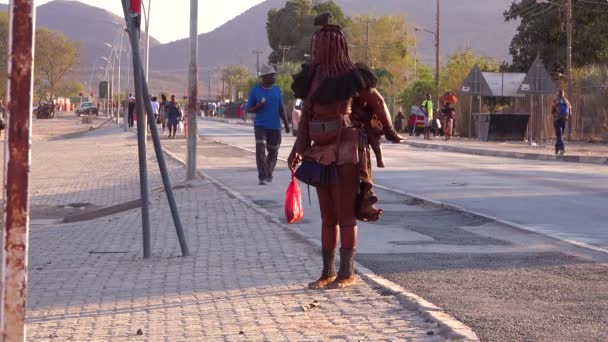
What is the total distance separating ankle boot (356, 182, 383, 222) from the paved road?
3.46 m

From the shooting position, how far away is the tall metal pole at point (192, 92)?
1800cm

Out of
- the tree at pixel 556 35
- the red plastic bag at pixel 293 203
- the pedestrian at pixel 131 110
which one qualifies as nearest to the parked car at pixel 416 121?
the tree at pixel 556 35

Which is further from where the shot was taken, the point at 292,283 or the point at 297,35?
the point at 297,35

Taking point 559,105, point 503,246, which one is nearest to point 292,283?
point 503,246

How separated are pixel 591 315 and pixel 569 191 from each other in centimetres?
1022

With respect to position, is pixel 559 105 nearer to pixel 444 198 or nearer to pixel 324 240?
pixel 444 198

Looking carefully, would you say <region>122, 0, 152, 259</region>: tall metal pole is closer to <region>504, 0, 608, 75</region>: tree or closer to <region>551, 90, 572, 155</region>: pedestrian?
<region>551, 90, 572, 155</region>: pedestrian

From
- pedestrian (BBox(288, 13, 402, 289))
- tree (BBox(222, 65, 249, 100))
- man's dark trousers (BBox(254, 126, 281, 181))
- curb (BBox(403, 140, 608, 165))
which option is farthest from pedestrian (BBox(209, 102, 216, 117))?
pedestrian (BBox(288, 13, 402, 289))

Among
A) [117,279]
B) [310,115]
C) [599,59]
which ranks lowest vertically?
[117,279]

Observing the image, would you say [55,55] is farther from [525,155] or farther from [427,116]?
[525,155]

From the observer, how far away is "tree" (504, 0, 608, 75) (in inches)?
2098

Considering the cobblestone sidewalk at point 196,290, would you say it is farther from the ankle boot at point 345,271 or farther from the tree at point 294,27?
the tree at point 294,27

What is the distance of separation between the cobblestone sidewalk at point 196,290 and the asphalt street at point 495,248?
1.77 feet

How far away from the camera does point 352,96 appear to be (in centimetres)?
766
